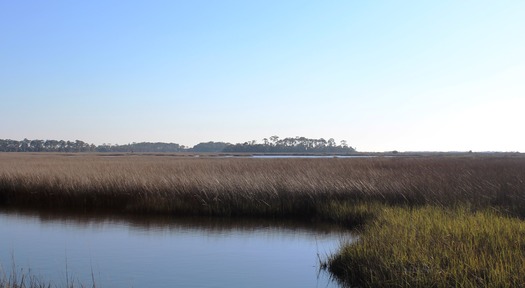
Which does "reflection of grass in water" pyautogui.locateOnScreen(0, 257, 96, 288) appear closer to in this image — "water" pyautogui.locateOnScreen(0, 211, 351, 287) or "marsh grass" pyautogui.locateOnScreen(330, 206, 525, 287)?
"water" pyautogui.locateOnScreen(0, 211, 351, 287)

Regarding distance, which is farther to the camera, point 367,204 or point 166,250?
point 367,204

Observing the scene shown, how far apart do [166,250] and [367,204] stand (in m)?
6.62

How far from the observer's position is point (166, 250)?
38.8ft

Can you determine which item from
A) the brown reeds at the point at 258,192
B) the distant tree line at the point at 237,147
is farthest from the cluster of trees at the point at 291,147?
the brown reeds at the point at 258,192

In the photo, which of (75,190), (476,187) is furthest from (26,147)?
(476,187)

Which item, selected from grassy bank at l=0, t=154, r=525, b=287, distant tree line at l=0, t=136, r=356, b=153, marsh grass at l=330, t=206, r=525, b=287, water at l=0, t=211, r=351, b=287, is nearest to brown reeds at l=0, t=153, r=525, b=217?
grassy bank at l=0, t=154, r=525, b=287

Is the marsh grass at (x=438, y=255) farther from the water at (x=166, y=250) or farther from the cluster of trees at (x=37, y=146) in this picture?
the cluster of trees at (x=37, y=146)

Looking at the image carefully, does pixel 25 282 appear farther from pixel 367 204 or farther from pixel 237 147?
pixel 237 147

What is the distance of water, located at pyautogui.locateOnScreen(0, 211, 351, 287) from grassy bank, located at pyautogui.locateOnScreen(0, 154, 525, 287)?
1.10 meters

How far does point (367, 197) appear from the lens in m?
16.9

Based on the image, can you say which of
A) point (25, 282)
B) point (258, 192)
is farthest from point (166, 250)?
point (258, 192)

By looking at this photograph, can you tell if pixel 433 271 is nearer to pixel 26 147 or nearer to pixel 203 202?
pixel 203 202

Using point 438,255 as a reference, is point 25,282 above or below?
below

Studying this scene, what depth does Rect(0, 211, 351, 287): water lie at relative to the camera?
368 inches
